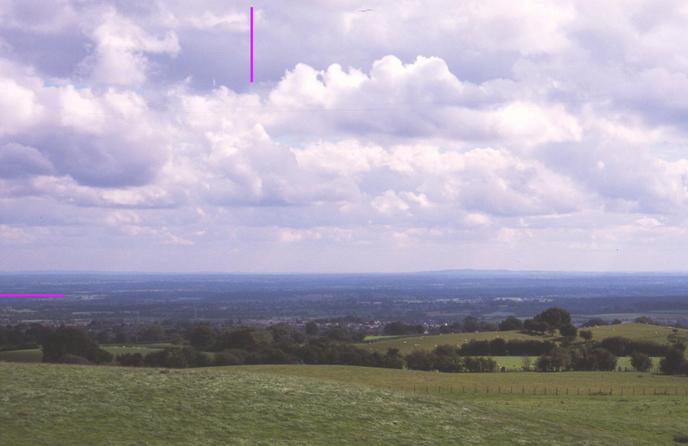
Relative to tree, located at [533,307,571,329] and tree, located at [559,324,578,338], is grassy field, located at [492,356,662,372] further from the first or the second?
tree, located at [533,307,571,329]

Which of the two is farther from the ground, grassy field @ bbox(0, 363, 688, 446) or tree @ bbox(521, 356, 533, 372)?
grassy field @ bbox(0, 363, 688, 446)

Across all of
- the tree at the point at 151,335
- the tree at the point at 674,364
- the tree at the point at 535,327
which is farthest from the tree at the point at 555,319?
the tree at the point at 151,335

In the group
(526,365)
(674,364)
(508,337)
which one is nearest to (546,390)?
(526,365)

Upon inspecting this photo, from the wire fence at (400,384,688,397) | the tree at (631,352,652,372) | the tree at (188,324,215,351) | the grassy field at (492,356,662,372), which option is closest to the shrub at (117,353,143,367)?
the tree at (188,324,215,351)

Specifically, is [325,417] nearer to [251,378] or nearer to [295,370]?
[251,378]

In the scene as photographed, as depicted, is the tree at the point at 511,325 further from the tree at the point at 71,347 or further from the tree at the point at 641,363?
the tree at the point at 71,347

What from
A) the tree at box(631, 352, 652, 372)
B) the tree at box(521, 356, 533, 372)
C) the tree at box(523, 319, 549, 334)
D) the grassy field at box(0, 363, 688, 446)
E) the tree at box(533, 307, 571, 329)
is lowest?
the tree at box(521, 356, 533, 372)

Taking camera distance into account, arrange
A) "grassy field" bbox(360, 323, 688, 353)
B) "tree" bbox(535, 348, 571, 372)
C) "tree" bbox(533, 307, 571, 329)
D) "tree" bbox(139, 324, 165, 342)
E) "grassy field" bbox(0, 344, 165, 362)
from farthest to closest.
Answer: "tree" bbox(139, 324, 165, 342) < "tree" bbox(533, 307, 571, 329) < "grassy field" bbox(360, 323, 688, 353) < "tree" bbox(535, 348, 571, 372) < "grassy field" bbox(0, 344, 165, 362)

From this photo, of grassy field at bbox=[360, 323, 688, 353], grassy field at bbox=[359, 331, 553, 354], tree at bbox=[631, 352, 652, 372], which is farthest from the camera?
grassy field at bbox=[359, 331, 553, 354]
